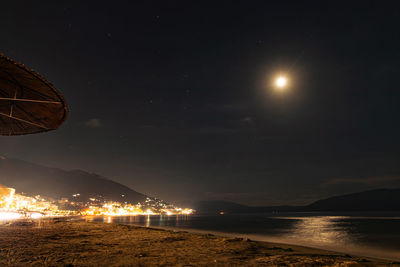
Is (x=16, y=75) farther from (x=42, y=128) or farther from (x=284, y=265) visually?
(x=284, y=265)

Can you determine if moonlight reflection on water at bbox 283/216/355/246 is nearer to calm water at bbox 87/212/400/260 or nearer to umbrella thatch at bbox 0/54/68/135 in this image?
calm water at bbox 87/212/400/260

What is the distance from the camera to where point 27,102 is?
1148cm

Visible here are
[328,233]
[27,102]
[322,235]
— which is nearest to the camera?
[27,102]

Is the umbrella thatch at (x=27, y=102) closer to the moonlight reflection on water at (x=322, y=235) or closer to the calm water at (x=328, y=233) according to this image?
the calm water at (x=328, y=233)

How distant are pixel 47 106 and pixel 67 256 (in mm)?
6837

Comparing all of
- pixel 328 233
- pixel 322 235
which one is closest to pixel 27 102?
pixel 322 235

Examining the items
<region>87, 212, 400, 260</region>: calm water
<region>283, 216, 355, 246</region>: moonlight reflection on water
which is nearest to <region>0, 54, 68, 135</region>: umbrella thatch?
<region>87, 212, 400, 260</region>: calm water

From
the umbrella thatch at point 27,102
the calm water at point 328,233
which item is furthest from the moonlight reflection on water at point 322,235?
the umbrella thatch at point 27,102

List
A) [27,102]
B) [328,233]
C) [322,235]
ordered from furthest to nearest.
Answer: [328,233] → [322,235] → [27,102]

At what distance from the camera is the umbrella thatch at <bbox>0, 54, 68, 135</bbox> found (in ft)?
29.5

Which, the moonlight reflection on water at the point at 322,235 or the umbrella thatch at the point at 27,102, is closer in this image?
the umbrella thatch at the point at 27,102

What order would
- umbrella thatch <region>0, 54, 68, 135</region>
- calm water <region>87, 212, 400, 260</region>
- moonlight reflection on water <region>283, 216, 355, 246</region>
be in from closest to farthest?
umbrella thatch <region>0, 54, 68, 135</region> → calm water <region>87, 212, 400, 260</region> → moonlight reflection on water <region>283, 216, 355, 246</region>

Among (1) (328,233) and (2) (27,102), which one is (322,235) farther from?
(2) (27,102)

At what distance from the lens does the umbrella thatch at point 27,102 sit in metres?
9.00
